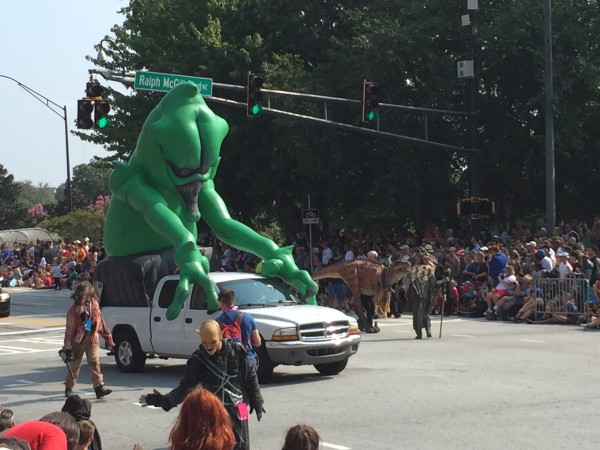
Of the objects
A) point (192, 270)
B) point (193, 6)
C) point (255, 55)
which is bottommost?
point (192, 270)

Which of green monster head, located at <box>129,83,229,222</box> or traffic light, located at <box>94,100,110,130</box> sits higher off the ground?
traffic light, located at <box>94,100,110,130</box>

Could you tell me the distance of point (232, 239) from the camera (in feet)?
66.9

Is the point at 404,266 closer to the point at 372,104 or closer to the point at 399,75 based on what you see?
the point at 372,104

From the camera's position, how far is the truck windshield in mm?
16594

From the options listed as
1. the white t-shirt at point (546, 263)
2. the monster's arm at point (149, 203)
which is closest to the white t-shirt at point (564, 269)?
A: the white t-shirt at point (546, 263)

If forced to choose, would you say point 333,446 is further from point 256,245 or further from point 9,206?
point 9,206

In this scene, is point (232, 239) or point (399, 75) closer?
point (232, 239)

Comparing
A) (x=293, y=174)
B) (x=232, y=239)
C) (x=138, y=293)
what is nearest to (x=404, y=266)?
(x=232, y=239)

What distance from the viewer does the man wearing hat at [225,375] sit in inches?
356

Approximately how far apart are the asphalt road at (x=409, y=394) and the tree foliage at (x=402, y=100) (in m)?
11.5

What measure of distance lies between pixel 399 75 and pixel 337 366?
18782 millimetres

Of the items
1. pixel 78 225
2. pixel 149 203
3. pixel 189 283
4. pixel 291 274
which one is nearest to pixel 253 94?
pixel 149 203

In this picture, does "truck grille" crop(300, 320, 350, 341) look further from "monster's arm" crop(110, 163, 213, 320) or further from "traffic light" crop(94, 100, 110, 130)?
"traffic light" crop(94, 100, 110, 130)

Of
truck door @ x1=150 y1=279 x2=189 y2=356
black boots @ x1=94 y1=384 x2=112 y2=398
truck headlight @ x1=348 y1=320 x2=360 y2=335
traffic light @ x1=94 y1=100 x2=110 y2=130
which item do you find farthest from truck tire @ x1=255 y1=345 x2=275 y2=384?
traffic light @ x1=94 y1=100 x2=110 y2=130
